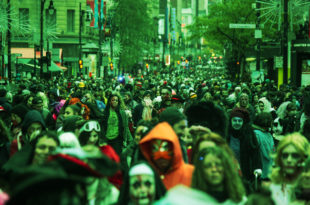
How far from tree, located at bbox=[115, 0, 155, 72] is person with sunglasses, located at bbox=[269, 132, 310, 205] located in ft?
215

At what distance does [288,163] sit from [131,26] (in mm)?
67772

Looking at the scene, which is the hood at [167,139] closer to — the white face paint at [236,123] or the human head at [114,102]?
the white face paint at [236,123]

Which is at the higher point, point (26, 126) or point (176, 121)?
point (176, 121)

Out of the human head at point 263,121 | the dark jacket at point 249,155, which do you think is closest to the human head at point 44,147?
the dark jacket at point 249,155

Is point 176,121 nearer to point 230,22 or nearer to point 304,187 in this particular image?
point 304,187

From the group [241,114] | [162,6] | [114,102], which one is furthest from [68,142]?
[162,6]

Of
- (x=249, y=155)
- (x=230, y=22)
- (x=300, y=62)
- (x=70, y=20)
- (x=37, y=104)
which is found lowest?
(x=249, y=155)

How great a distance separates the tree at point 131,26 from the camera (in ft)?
239

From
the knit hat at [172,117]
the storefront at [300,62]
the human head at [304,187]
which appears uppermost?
the storefront at [300,62]

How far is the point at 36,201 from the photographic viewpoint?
11.0 ft

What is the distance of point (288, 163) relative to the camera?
22.9ft

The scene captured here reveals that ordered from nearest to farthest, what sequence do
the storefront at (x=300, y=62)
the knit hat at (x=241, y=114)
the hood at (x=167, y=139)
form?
1. the hood at (x=167, y=139)
2. the knit hat at (x=241, y=114)
3. the storefront at (x=300, y=62)

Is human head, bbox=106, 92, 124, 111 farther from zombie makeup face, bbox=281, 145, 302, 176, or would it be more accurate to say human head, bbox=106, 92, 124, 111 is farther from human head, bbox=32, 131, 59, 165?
zombie makeup face, bbox=281, 145, 302, 176

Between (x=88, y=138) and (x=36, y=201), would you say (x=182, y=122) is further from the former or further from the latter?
(x=36, y=201)
